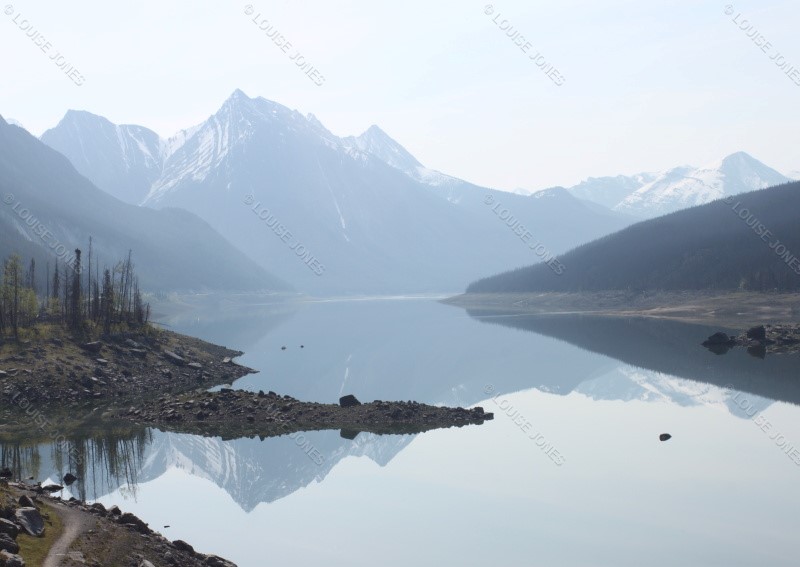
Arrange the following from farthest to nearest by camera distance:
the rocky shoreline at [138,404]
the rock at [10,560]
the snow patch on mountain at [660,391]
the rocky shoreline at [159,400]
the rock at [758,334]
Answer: the rock at [758,334] → the snow patch on mountain at [660,391] → the rocky shoreline at [159,400] → the rocky shoreline at [138,404] → the rock at [10,560]

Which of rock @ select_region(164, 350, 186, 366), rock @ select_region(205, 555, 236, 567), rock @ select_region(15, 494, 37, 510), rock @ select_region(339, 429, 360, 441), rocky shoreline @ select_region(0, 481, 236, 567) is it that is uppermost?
rock @ select_region(164, 350, 186, 366)

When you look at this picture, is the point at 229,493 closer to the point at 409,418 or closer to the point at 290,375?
the point at 409,418

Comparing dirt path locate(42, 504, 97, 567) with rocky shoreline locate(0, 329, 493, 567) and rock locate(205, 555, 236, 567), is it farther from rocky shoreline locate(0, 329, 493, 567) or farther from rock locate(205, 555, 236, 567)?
rock locate(205, 555, 236, 567)

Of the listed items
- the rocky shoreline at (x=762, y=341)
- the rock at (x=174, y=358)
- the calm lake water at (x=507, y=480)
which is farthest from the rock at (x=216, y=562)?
the rocky shoreline at (x=762, y=341)

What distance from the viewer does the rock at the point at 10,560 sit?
747 inches

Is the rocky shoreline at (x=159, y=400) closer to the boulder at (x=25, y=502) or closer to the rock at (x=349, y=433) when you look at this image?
the rock at (x=349, y=433)

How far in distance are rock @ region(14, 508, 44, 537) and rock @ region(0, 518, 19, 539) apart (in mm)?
738

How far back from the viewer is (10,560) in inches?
751

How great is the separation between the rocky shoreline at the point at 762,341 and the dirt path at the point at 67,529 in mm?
83689

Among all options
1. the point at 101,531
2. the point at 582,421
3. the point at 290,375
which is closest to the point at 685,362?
the point at 582,421

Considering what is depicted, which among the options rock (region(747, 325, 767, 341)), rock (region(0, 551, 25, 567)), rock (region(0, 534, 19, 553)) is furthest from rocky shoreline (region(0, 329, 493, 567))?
rock (region(747, 325, 767, 341))

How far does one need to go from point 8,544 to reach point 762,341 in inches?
3904

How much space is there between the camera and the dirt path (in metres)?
21.3

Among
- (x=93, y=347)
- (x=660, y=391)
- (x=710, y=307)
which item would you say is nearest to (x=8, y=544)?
(x=93, y=347)
